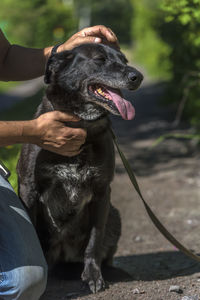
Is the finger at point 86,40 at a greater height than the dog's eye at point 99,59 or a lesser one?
greater

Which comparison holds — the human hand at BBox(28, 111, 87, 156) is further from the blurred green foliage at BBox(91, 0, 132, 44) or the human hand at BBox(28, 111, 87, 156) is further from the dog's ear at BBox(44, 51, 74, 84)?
the blurred green foliage at BBox(91, 0, 132, 44)

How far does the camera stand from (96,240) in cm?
372

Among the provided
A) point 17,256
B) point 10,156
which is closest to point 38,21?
point 10,156

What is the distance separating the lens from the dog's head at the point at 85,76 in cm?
339

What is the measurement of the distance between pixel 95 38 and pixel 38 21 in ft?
35.2

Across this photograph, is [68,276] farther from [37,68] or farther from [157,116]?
[157,116]

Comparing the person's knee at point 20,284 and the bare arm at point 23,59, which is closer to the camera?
the person's knee at point 20,284

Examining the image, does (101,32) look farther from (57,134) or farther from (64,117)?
(57,134)

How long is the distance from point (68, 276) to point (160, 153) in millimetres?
5191

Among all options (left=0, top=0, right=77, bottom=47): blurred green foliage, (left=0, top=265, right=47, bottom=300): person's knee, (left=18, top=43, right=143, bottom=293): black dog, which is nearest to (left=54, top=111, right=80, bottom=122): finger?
(left=18, top=43, right=143, bottom=293): black dog

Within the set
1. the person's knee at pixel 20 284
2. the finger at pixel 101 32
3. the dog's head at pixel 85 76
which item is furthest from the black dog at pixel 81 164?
the person's knee at pixel 20 284

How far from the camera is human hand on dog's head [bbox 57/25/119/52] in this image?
11.8 feet

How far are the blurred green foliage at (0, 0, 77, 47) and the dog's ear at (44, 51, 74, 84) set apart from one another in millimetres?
5197

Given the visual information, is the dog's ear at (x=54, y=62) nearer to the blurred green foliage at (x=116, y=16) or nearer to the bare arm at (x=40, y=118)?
the bare arm at (x=40, y=118)
